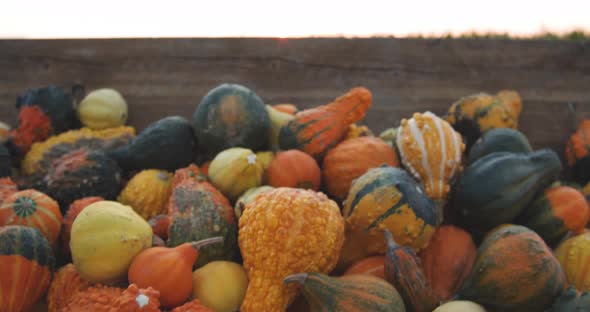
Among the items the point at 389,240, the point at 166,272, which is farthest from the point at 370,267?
the point at 166,272

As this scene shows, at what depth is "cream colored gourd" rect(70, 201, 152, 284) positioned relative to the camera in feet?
5.21

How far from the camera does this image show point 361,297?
148 centimetres

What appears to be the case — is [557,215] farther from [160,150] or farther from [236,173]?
[160,150]

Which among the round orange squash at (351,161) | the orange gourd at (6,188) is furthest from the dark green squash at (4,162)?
the round orange squash at (351,161)

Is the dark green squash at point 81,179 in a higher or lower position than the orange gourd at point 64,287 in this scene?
higher

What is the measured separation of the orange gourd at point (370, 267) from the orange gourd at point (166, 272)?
602mm

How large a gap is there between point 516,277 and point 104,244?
4.56 feet

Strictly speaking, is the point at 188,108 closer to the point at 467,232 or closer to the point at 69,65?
the point at 69,65

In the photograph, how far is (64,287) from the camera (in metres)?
1.70

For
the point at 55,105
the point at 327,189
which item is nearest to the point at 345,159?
the point at 327,189

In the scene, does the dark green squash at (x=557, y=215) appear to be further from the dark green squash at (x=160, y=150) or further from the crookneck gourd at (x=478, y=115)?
the dark green squash at (x=160, y=150)

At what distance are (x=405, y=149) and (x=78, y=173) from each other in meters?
1.51

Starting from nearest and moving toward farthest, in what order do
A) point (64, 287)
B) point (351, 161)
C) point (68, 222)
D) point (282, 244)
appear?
1. point (282, 244)
2. point (64, 287)
3. point (68, 222)
4. point (351, 161)

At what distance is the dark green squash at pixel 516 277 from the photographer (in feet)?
5.17
